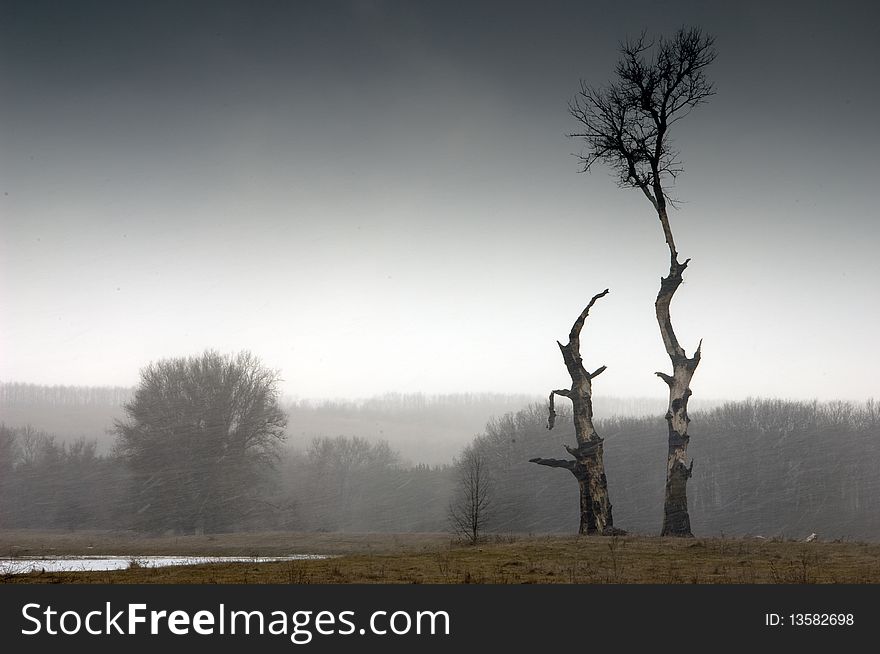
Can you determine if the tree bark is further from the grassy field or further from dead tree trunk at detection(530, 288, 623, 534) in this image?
the grassy field

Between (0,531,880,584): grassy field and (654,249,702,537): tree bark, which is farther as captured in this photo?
(654,249,702,537): tree bark

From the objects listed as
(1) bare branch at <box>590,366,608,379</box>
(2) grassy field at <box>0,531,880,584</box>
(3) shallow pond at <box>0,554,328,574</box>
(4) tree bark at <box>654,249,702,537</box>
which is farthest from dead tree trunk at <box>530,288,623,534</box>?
(3) shallow pond at <box>0,554,328,574</box>

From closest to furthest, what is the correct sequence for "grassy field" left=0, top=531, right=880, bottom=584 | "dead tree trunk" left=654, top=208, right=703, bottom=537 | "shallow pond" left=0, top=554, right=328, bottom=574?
"grassy field" left=0, top=531, right=880, bottom=584 → "shallow pond" left=0, top=554, right=328, bottom=574 → "dead tree trunk" left=654, top=208, right=703, bottom=537

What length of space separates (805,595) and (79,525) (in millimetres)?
67663

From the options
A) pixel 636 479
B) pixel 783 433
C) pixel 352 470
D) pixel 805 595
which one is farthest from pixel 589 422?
pixel 352 470

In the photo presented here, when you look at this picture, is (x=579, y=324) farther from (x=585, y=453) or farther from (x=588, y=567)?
(x=588, y=567)

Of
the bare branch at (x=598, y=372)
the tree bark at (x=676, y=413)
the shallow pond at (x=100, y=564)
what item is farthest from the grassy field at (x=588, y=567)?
the bare branch at (x=598, y=372)

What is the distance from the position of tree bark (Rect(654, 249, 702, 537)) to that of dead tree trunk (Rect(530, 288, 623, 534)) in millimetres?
1739

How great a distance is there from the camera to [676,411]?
20281 millimetres

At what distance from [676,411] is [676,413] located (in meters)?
0.06

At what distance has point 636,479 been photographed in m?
73.5

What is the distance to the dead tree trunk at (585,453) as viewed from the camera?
819 inches

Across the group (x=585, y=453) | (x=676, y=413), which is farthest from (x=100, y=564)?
(x=676, y=413)

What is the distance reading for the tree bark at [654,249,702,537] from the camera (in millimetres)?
19969
